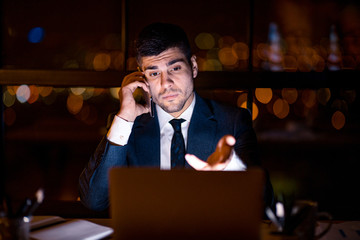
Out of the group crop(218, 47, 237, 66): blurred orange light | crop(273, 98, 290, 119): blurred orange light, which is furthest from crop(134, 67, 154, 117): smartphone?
crop(273, 98, 290, 119): blurred orange light

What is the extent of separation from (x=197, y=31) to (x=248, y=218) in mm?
1522

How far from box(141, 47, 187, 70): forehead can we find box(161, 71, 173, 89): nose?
62 millimetres

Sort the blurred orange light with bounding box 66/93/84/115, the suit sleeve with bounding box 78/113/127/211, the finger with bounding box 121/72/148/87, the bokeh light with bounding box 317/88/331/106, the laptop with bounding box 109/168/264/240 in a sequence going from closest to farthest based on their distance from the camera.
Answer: the laptop with bounding box 109/168/264/240 → the suit sleeve with bounding box 78/113/127/211 → the finger with bounding box 121/72/148/87 → the bokeh light with bounding box 317/88/331/106 → the blurred orange light with bounding box 66/93/84/115

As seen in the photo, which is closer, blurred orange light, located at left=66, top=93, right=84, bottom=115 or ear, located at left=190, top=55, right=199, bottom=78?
ear, located at left=190, top=55, right=199, bottom=78

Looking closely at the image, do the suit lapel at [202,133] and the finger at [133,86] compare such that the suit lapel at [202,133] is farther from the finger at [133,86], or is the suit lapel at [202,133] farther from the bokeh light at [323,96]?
the bokeh light at [323,96]

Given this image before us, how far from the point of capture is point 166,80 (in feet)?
5.87

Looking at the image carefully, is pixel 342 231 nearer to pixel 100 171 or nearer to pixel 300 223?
pixel 300 223

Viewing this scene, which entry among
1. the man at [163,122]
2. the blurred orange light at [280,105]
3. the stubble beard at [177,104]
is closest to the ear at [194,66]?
the man at [163,122]

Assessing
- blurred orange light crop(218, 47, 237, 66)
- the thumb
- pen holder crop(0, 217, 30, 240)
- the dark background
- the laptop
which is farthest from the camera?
blurred orange light crop(218, 47, 237, 66)

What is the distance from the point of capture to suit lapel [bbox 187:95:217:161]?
1843 mm

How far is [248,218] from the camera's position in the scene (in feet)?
2.77

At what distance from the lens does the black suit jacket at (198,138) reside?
179cm

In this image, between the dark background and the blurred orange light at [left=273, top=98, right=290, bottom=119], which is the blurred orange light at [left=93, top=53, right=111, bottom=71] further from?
the blurred orange light at [left=273, top=98, right=290, bottom=119]

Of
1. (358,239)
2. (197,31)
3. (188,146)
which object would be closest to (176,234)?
(358,239)
